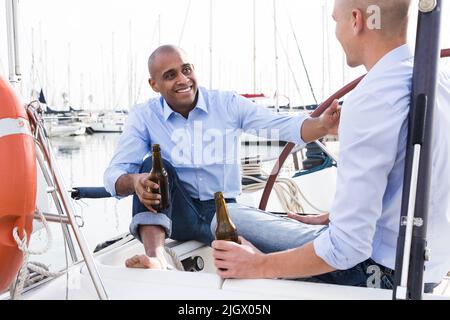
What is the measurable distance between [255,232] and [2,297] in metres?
0.81

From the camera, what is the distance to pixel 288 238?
155 cm

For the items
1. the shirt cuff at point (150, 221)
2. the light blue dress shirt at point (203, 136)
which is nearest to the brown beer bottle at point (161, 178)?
the shirt cuff at point (150, 221)

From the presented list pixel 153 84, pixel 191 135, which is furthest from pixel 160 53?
pixel 191 135

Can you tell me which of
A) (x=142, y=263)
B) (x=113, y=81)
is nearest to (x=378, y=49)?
(x=142, y=263)

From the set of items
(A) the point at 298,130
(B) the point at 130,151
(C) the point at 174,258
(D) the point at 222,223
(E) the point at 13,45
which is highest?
(E) the point at 13,45

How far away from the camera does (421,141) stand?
1002 millimetres

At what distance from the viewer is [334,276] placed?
139 cm

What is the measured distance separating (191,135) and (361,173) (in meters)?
1.47

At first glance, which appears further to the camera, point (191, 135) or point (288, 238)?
point (191, 135)

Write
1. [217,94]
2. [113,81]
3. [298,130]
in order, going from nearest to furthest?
[298,130]
[217,94]
[113,81]

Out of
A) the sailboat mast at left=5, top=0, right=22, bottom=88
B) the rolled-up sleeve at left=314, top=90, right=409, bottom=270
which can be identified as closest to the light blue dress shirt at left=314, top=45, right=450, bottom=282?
the rolled-up sleeve at left=314, top=90, right=409, bottom=270

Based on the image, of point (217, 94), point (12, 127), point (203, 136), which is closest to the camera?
point (12, 127)

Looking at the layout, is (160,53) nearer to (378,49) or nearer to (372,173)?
(378,49)

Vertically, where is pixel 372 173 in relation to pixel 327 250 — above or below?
above
